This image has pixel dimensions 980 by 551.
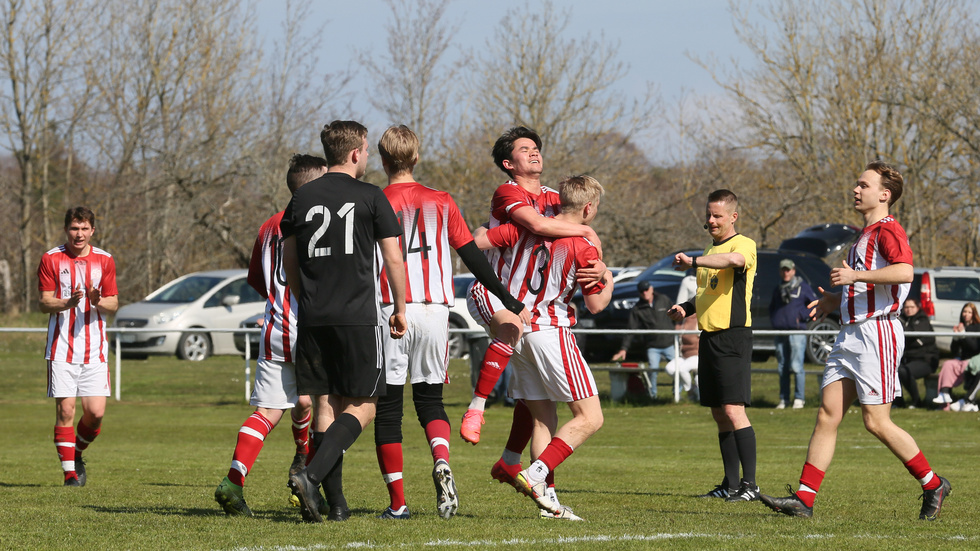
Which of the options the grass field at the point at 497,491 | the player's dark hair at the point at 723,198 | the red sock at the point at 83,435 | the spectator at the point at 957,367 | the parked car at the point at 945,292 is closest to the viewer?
the grass field at the point at 497,491

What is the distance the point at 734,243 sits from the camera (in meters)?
7.18

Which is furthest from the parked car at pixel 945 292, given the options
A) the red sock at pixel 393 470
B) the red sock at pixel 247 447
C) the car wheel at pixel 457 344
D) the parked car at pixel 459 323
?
the red sock at pixel 247 447

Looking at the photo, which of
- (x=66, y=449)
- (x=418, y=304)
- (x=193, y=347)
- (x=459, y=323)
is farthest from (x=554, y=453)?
(x=193, y=347)

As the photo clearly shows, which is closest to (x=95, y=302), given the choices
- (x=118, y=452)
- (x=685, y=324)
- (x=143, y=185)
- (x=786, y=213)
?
(x=118, y=452)

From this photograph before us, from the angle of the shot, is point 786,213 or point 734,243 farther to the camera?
point 786,213

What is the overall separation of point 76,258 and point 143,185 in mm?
24923

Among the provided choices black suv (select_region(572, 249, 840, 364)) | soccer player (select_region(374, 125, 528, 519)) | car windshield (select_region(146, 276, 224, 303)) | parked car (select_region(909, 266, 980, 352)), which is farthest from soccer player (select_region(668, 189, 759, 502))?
car windshield (select_region(146, 276, 224, 303))

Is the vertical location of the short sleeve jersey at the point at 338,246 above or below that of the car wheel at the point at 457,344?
above

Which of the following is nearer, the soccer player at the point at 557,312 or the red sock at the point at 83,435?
the soccer player at the point at 557,312

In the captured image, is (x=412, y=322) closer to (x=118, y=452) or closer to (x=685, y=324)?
(x=118, y=452)

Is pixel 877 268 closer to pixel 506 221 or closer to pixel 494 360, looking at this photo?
pixel 506 221

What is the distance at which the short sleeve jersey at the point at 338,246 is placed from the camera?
208 inches

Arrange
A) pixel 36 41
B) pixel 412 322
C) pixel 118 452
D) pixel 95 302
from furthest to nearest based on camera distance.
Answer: pixel 36 41
pixel 118 452
pixel 95 302
pixel 412 322

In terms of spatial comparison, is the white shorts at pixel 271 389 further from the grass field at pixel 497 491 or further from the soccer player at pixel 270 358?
the grass field at pixel 497 491
